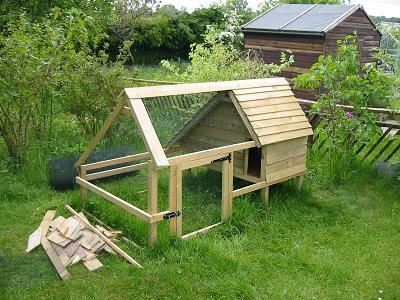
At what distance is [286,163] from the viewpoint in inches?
227

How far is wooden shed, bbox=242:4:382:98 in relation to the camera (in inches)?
459

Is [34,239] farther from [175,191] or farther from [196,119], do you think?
[196,119]

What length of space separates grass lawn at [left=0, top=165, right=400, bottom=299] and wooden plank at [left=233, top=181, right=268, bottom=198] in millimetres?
133

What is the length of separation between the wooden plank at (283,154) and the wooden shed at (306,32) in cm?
640

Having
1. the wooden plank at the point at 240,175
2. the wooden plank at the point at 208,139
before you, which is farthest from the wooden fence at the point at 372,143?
the wooden plank at the point at 208,139

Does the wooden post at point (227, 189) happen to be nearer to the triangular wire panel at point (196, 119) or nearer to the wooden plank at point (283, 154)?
the wooden plank at point (283, 154)

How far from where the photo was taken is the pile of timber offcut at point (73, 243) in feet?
14.1

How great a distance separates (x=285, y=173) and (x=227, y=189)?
1.10 meters

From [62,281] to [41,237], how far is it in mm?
796

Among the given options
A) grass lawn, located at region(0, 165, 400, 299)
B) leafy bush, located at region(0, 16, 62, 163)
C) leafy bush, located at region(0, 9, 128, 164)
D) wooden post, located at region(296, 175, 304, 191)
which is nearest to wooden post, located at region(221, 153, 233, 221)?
grass lawn, located at region(0, 165, 400, 299)

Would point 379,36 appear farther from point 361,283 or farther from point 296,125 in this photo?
point 361,283

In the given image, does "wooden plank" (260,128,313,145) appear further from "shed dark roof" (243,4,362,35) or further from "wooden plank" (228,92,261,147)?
"shed dark roof" (243,4,362,35)

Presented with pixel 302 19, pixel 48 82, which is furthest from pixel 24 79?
pixel 302 19

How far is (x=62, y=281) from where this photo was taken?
13.2ft
